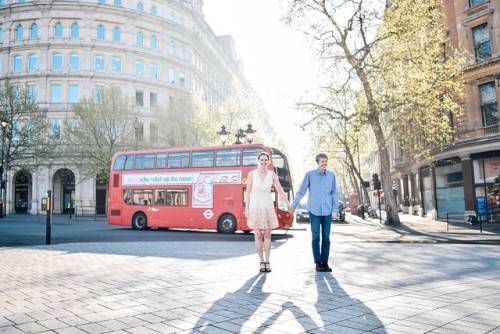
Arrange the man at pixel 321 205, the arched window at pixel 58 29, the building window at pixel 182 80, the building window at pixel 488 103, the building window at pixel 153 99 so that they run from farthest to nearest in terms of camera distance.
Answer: the building window at pixel 182 80, the building window at pixel 153 99, the arched window at pixel 58 29, the building window at pixel 488 103, the man at pixel 321 205

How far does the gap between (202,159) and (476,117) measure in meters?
15.9

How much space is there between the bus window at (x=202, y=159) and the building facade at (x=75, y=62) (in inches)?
897

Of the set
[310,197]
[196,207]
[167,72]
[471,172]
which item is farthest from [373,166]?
[310,197]

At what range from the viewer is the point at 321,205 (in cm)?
607

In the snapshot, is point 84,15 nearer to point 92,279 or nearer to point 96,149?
point 96,149

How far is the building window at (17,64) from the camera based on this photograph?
136ft

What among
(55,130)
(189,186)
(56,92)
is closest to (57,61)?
(56,92)

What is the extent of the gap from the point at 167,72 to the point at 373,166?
41.5 metres

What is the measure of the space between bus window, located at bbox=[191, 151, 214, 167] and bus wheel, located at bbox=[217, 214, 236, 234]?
2.36 metres

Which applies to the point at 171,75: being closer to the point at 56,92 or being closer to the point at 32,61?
the point at 56,92

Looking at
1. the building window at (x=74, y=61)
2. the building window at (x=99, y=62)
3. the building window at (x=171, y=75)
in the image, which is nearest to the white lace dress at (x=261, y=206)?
the building window at (x=99, y=62)

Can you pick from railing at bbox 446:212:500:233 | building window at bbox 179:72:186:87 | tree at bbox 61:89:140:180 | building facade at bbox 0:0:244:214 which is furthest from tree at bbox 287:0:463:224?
building window at bbox 179:72:186:87

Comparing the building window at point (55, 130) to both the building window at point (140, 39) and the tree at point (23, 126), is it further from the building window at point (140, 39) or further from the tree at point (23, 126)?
the building window at point (140, 39)

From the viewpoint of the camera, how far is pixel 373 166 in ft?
226
